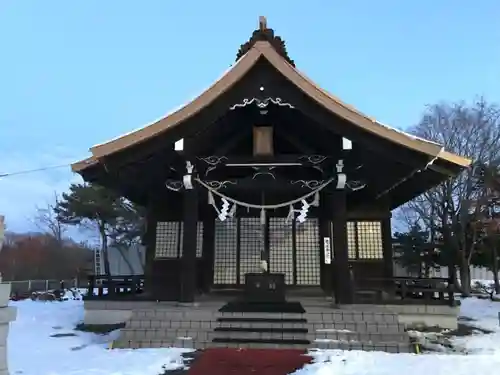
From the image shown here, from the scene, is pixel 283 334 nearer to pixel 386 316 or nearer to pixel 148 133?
pixel 386 316

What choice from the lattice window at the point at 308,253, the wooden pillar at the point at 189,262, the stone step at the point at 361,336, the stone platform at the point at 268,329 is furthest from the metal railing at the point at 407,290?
the wooden pillar at the point at 189,262

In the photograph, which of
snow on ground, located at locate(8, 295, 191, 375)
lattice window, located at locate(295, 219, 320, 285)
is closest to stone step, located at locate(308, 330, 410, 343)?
snow on ground, located at locate(8, 295, 191, 375)

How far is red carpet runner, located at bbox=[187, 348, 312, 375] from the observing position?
675cm

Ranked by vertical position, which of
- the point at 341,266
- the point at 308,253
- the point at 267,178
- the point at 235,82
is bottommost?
the point at 341,266

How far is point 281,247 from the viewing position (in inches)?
497

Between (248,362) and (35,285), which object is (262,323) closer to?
(248,362)

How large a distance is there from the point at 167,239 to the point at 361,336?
255 inches

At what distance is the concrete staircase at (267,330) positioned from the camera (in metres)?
8.40

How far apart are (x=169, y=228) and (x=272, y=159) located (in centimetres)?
433

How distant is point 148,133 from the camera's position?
32.6ft

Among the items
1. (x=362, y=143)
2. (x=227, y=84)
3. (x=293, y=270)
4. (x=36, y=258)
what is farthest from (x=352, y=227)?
(x=36, y=258)

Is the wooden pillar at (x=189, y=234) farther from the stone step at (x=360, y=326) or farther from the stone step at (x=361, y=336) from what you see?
the stone step at (x=361, y=336)

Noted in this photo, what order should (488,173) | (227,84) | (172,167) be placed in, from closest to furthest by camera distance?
(227,84), (172,167), (488,173)

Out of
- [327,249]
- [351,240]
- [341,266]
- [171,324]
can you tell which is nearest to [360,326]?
[341,266]
